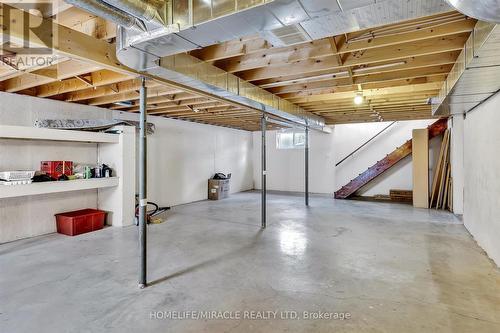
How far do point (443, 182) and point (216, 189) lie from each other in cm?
586

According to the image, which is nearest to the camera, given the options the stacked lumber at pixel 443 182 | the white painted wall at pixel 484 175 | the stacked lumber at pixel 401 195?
the white painted wall at pixel 484 175

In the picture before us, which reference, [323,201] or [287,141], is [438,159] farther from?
[287,141]

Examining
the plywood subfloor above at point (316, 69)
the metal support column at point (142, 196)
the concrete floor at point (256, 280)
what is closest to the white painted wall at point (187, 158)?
the plywood subfloor above at point (316, 69)

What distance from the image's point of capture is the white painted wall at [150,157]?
4.21 m

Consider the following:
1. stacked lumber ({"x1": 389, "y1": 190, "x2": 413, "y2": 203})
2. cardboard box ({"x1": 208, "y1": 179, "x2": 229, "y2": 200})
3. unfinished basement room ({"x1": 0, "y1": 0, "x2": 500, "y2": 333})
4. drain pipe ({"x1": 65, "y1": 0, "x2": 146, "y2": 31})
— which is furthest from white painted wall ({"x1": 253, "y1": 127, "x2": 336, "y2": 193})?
drain pipe ({"x1": 65, "y1": 0, "x2": 146, "y2": 31})

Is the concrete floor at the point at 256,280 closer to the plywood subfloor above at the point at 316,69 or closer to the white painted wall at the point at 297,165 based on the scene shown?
the plywood subfloor above at the point at 316,69

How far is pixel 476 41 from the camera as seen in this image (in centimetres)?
205

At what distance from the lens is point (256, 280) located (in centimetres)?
278

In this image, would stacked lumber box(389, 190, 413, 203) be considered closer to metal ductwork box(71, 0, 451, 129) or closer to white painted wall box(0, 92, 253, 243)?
white painted wall box(0, 92, 253, 243)

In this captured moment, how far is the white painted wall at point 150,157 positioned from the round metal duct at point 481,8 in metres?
5.49

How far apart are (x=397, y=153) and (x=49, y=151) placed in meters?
8.08

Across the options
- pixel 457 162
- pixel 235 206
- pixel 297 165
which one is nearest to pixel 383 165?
pixel 457 162

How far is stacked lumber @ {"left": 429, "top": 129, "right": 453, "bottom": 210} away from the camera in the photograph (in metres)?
6.43

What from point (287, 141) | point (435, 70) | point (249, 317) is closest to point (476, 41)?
point (435, 70)
